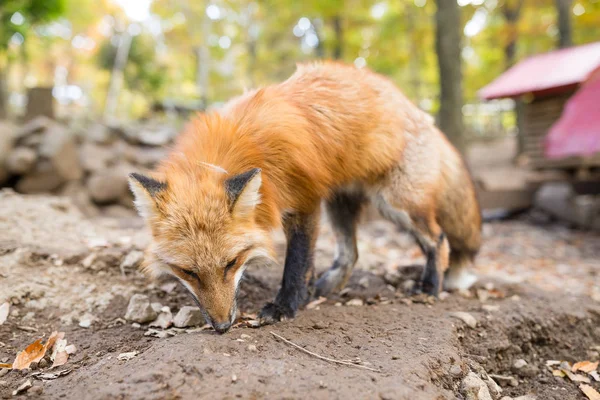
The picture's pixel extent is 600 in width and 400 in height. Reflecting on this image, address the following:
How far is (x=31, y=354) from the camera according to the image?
250 centimetres

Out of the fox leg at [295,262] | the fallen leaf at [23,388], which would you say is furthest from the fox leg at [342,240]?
the fallen leaf at [23,388]

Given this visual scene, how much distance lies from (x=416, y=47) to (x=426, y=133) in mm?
12929

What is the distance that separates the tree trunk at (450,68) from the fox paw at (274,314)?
20.3 feet

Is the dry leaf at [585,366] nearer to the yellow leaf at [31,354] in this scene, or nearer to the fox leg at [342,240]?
the fox leg at [342,240]

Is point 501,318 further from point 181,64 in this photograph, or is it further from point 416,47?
point 181,64

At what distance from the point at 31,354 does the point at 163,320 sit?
747mm

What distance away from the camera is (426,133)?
12.3ft

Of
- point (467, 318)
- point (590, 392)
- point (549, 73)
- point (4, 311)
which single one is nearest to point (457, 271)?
point (467, 318)

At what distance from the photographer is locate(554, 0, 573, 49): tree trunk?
11.9m

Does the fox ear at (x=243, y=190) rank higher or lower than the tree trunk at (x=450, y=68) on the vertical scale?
lower

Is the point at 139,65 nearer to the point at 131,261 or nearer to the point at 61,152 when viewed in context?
the point at 61,152

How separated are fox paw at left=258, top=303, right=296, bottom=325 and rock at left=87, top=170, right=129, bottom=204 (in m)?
4.84

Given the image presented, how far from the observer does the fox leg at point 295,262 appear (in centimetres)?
305

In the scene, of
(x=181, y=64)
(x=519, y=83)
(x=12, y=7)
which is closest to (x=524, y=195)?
(x=519, y=83)
